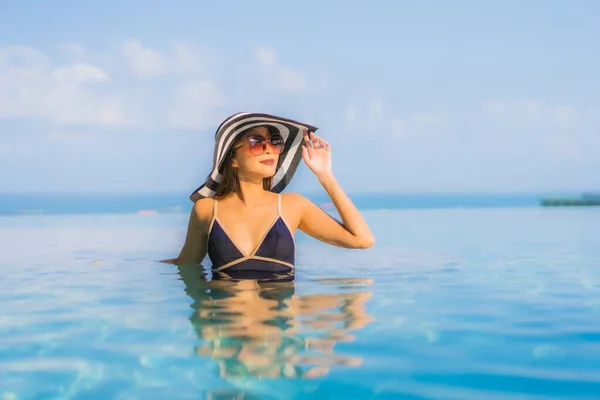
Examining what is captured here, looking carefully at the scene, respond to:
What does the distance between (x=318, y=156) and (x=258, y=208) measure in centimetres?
69

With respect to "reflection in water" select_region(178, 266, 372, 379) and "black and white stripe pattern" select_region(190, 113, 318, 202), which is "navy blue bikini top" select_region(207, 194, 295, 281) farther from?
"black and white stripe pattern" select_region(190, 113, 318, 202)

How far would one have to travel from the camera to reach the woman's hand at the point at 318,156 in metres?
6.15

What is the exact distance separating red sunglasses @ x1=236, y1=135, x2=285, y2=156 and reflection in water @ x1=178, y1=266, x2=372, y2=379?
108cm

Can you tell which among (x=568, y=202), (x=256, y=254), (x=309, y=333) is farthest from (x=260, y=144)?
(x=568, y=202)

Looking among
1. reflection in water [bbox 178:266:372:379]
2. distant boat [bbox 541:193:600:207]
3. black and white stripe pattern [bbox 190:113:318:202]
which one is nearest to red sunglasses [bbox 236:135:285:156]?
black and white stripe pattern [bbox 190:113:318:202]

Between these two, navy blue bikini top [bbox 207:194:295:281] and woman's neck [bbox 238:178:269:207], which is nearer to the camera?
navy blue bikini top [bbox 207:194:295:281]

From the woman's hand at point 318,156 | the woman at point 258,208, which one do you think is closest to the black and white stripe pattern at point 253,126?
the woman at point 258,208

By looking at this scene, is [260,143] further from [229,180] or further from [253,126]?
[229,180]

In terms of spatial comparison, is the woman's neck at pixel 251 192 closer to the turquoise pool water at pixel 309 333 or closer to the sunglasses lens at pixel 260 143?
the sunglasses lens at pixel 260 143

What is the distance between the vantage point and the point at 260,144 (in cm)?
627

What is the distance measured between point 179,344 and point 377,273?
13.1 ft

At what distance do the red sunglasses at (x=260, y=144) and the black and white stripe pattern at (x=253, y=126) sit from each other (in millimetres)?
116

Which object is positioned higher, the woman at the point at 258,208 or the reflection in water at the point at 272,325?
the woman at the point at 258,208

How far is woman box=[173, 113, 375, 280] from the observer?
6.26 metres
